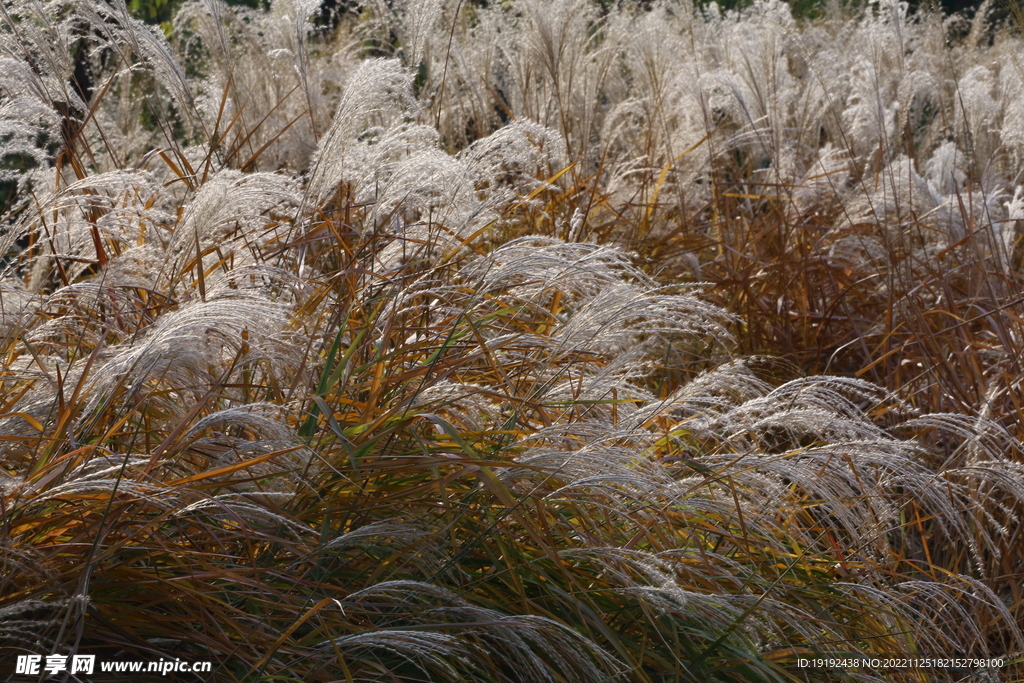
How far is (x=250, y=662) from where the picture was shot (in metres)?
1.65

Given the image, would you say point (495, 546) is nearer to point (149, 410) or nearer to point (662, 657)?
point (662, 657)

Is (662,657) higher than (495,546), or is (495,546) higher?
(495,546)

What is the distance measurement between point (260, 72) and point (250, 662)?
12.4 feet

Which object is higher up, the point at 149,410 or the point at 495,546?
the point at 149,410

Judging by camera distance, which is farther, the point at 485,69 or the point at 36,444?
the point at 485,69

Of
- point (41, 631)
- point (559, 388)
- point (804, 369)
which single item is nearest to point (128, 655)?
point (41, 631)

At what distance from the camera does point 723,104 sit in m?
4.51

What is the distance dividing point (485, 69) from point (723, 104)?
1132 mm

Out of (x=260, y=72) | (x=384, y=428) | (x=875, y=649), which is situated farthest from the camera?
(x=260, y=72)

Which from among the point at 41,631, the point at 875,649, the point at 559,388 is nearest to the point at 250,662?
the point at 41,631

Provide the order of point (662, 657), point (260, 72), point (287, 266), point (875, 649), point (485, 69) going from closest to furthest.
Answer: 1. point (662, 657)
2. point (875, 649)
3. point (287, 266)
4. point (485, 69)
5. point (260, 72)

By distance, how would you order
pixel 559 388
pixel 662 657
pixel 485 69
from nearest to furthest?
pixel 662 657 < pixel 559 388 < pixel 485 69

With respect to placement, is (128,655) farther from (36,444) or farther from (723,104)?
(723,104)

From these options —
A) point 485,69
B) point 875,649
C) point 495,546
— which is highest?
point 485,69
